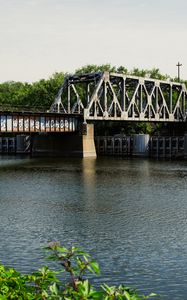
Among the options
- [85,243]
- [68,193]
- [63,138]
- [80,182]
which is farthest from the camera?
[63,138]

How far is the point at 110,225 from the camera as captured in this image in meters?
29.8

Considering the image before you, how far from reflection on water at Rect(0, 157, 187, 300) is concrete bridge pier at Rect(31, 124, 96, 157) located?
1687 inches

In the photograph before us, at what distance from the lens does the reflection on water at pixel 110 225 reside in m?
20.5

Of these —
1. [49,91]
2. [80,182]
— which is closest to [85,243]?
[80,182]

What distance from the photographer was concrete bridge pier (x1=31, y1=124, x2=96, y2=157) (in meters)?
99.6

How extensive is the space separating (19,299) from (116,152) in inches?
4200

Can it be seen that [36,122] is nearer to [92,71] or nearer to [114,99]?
[114,99]

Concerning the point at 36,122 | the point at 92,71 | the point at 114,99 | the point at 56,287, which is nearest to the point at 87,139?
the point at 114,99

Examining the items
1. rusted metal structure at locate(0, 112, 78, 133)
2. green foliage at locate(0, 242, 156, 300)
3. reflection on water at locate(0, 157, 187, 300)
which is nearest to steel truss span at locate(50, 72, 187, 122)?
rusted metal structure at locate(0, 112, 78, 133)

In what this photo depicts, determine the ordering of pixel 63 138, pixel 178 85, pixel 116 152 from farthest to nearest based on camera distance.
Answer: pixel 178 85 → pixel 116 152 → pixel 63 138

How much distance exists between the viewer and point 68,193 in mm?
45625

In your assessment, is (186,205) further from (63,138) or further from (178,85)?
(178,85)

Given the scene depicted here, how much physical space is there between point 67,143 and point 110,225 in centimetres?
7410

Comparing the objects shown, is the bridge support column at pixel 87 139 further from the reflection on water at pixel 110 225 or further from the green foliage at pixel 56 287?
the green foliage at pixel 56 287
